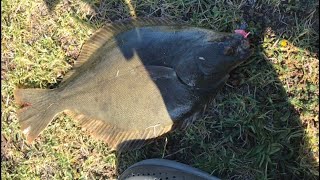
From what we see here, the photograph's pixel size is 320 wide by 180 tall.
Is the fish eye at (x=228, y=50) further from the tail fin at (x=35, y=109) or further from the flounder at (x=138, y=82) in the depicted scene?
the tail fin at (x=35, y=109)

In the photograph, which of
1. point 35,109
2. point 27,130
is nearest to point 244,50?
point 35,109

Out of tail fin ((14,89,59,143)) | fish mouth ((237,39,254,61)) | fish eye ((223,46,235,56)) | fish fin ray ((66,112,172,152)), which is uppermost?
fish eye ((223,46,235,56))

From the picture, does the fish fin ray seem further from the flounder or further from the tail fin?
the tail fin

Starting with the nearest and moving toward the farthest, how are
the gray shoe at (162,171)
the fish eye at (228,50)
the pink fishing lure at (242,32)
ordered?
the fish eye at (228,50) → the pink fishing lure at (242,32) → the gray shoe at (162,171)

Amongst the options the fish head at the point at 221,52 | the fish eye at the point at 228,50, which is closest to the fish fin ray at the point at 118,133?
the fish head at the point at 221,52

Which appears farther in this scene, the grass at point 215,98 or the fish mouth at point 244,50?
the grass at point 215,98

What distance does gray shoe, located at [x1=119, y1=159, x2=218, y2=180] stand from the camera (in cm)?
305

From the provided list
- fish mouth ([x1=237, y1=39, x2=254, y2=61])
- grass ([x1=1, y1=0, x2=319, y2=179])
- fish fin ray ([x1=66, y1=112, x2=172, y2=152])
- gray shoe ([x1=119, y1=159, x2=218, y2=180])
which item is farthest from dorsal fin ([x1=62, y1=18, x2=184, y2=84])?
gray shoe ([x1=119, y1=159, x2=218, y2=180])

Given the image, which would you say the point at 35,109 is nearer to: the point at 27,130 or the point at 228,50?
the point at 27,130

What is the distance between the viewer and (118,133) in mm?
3123

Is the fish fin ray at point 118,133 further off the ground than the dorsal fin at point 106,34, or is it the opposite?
the dorsal fin at point 106,34

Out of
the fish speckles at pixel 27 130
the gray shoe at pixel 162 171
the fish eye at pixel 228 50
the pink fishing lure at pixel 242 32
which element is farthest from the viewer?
the fish speckles at pixel 27 130

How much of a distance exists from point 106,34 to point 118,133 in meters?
0.72

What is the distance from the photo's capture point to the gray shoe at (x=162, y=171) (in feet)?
10.0
